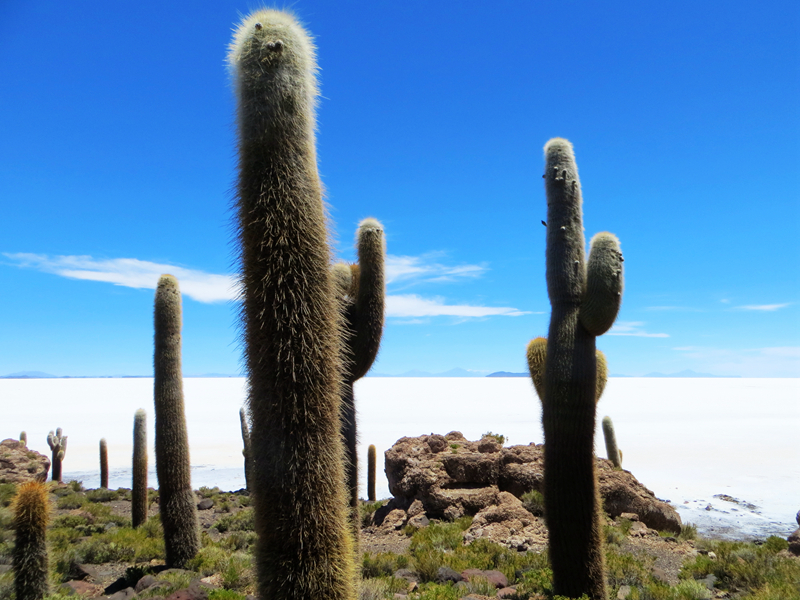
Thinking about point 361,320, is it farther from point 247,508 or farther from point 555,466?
point 247,508

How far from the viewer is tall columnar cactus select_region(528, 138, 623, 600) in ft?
21.6

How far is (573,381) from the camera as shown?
6711mm

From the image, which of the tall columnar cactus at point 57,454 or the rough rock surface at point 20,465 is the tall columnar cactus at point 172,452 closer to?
the rough rock surface at point 20,465

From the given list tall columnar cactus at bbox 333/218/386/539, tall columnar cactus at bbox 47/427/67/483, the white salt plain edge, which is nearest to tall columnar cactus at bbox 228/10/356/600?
the white salt plain edge

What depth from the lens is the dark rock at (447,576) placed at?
8.60 metres

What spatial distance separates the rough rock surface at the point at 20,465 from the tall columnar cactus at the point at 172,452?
1251 cm

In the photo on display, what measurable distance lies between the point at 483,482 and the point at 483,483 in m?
0.04

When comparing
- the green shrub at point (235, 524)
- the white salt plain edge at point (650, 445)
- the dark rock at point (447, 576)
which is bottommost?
the white salt plain edge at point (650, 445)

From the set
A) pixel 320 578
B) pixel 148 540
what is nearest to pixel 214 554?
pixel 148 540

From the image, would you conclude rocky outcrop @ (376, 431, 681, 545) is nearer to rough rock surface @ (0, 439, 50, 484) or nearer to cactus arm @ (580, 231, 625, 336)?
cactus arm @ (580, 231, 625, 336)

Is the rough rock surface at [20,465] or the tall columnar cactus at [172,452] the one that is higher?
the tall columnar cactus at [172,452]

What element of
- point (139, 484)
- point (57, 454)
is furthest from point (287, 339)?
point (57, 454)

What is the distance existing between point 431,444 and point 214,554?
6.83 meters

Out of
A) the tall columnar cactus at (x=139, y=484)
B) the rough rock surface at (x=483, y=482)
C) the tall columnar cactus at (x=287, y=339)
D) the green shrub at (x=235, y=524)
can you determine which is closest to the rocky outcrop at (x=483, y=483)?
the rough rock surface at (x=483, y=482)
